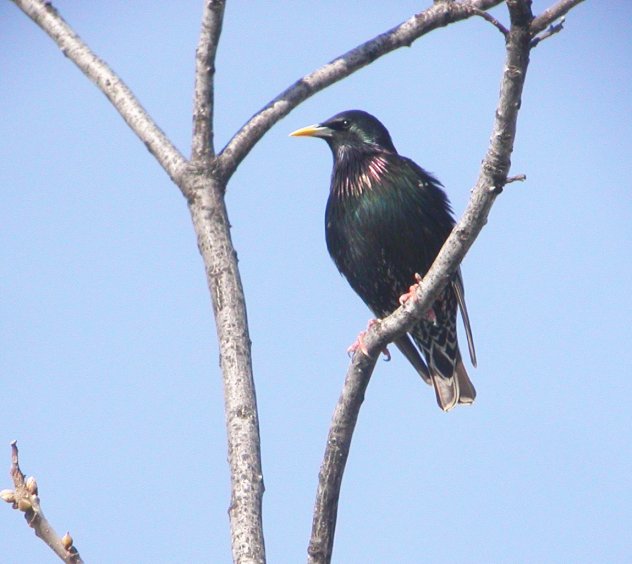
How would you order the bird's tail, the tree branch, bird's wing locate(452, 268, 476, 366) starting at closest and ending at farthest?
1. the tree branch
2. bird's wing locate(452, 268, 476, 366)
3. the bird's tail

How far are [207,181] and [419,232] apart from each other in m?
2.35

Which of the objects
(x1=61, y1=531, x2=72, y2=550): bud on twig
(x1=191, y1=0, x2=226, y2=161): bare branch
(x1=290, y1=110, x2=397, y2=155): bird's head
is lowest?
(x1=61, y1=531, x2=72, y2=550): bud on twig

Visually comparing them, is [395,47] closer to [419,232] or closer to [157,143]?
[157,143]

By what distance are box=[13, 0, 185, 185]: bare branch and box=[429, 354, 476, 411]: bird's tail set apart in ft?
9.29

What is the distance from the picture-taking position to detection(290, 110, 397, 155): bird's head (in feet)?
19.8

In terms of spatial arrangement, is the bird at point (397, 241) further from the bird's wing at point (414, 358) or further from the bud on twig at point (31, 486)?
the bud on twig at point (31, 486)

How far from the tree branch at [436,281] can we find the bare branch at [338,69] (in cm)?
37

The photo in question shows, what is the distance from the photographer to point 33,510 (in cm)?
215

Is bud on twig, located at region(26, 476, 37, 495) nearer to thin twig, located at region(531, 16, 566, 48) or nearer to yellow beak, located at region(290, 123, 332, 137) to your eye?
thin twig, located at region(531, 16, 566, 48)

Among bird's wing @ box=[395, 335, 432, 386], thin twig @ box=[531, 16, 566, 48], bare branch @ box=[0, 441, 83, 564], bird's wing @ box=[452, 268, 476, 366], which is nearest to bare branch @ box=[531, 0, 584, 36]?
thin twig @ box=[531, 16, 566, 48]

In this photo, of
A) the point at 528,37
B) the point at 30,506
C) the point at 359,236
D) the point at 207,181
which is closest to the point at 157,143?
the point at 207,181

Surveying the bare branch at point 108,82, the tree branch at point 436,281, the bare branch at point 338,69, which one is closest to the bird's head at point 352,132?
the bare branch at point 338,69

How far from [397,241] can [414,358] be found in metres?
0.74

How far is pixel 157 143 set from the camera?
3377 mm
